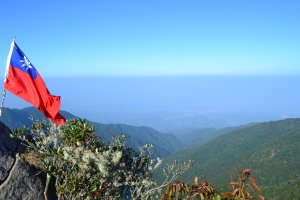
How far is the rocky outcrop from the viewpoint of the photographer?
1435cm

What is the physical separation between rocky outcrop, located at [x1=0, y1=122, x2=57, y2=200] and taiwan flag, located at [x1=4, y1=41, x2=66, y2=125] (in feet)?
7.02

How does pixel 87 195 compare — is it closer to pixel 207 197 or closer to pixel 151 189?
pixel 151 189

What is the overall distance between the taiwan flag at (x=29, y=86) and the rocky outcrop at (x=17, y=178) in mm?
2140

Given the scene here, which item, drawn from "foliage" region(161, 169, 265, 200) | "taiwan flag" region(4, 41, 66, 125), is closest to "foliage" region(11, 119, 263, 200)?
"taiwan flag" region(4, 41, 66, 125)

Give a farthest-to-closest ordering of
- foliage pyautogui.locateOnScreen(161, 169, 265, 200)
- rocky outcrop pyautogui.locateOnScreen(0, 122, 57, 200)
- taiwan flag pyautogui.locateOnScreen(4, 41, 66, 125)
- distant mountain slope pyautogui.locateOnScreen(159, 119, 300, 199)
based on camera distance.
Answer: distant mountain slope pyautogui.locateOnScreen(159, 119, 300, 199) → taiwan flag pyautogui.locateOnScreen(4, 41, 66, 125) → rocky outcrop pyautogui.locateOnScreen(0, 122, 57, 200) → foliage pyautogui.locateOnScreen(161, 169, 265, 200)

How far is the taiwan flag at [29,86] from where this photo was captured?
632 inches

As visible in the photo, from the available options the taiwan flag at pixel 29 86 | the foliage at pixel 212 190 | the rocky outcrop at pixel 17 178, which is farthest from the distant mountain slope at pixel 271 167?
the foliage at pixel 212 190

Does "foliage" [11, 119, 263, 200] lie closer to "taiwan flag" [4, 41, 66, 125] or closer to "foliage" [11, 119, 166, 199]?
"foliage" [11, 119, 166, 199]

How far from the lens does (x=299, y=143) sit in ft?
525

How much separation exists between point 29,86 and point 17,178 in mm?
4003

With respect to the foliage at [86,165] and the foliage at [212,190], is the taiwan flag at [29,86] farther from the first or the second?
the foliage at [212,190]

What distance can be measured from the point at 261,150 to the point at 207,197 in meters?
176

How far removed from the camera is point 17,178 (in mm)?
14797

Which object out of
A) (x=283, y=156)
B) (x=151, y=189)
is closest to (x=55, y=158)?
(x=151, y=189)
